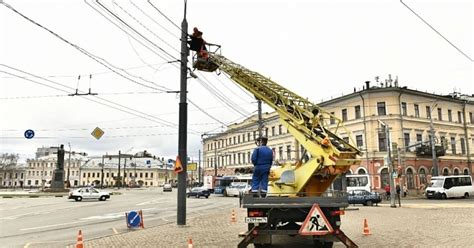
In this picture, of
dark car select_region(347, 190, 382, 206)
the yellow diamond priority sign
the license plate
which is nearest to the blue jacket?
the license plate

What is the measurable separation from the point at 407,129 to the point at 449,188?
29.0 ft

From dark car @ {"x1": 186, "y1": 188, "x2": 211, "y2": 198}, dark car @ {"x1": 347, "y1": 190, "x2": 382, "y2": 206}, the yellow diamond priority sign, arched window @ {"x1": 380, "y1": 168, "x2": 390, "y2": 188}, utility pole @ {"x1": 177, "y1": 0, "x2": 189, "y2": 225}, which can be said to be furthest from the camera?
dark car @ {"x1": 186, "y1": 188, "x2": 211, "y2": 198}

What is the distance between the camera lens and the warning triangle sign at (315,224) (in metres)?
8.35

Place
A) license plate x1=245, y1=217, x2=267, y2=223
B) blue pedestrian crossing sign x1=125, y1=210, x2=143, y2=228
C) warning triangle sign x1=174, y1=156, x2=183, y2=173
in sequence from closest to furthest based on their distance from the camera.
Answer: license plate x1=245, y1=217, x2=267, y2=223
blue pedestrian crossing sign x1=125, y1=210, x2=143, y2=228
warning triangle sign x1=174, y1=156, x2=183, y2=173

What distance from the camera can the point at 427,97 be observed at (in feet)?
165

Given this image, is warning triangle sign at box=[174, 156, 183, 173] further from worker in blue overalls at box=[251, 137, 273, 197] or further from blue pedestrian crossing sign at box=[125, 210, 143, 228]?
worker in blue overalls at box=[251, 137, 273, 197]

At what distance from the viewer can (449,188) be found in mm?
41375

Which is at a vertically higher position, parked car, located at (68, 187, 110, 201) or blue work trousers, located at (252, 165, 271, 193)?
blue work trousers, located at (252, 165, 271, 193)

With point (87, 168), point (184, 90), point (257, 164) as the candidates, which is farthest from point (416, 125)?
point (87, 168)

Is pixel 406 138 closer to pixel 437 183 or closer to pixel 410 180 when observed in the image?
pixel 410 180

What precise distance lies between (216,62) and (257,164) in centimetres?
507

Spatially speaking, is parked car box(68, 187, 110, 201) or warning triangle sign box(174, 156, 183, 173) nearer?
warning triangle sign box(174, 156, 183, 173)

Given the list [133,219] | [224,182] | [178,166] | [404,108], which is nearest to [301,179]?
[178,166]

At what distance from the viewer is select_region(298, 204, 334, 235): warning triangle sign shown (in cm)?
835
